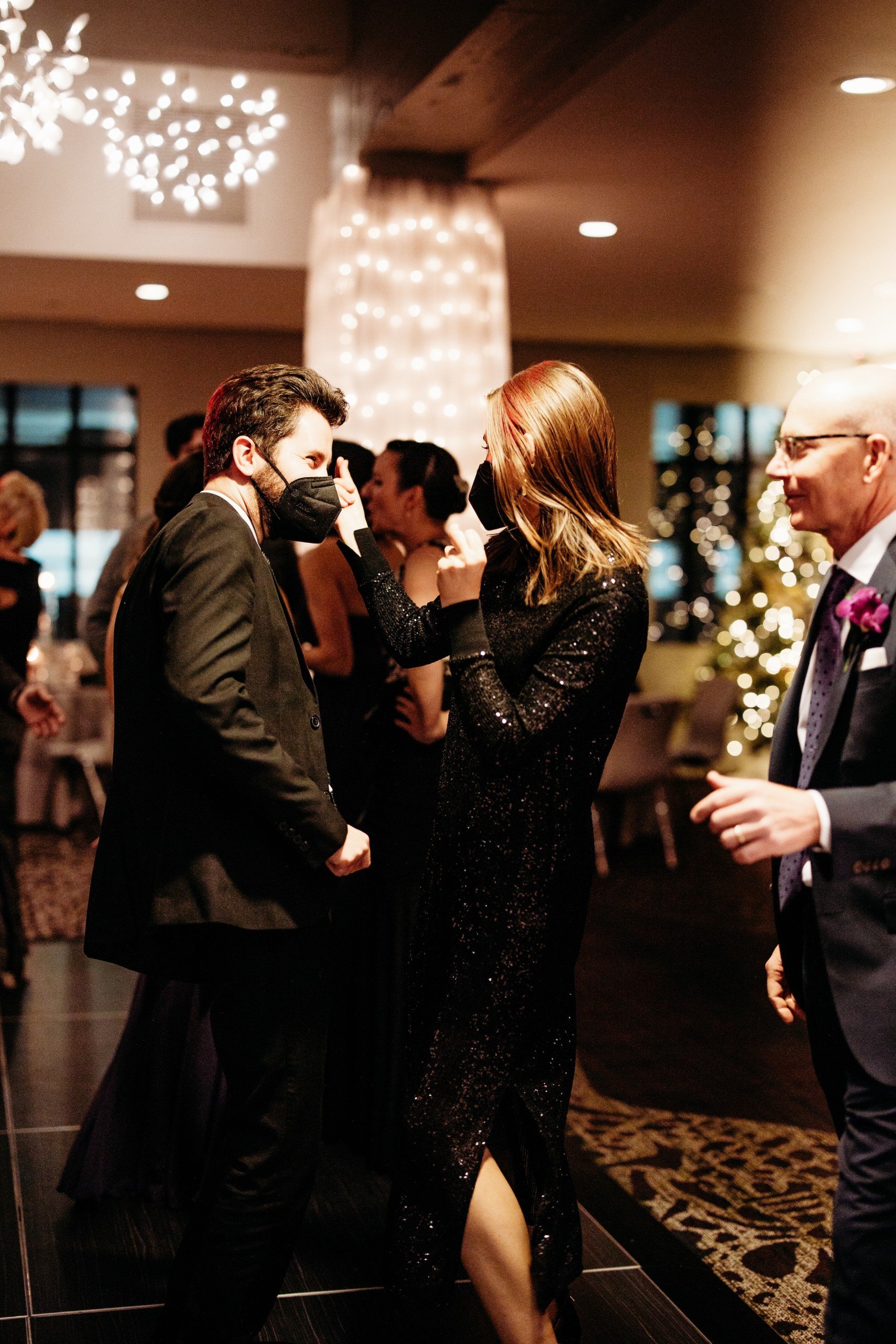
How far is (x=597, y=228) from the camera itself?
24.1 ft

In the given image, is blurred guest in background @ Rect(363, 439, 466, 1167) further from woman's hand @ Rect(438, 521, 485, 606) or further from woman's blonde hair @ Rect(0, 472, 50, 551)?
woman's blonde hair @ Rect(0, 472, 50, 551)

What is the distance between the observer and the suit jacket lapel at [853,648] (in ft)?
6.25

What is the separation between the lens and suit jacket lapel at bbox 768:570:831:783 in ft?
7.00

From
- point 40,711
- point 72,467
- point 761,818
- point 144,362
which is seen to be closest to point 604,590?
point 761,818

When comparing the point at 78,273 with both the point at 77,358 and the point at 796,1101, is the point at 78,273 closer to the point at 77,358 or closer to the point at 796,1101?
the point at 77,358

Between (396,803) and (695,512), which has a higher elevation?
(695,512)

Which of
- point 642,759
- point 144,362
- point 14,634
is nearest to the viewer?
point 14,634

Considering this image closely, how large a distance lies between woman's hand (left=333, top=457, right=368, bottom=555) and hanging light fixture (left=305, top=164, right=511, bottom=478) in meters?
3.93

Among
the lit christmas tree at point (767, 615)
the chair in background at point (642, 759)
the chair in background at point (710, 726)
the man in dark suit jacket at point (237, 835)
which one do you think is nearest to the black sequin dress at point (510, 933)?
the man in dark suit jacket at point (237, 835)

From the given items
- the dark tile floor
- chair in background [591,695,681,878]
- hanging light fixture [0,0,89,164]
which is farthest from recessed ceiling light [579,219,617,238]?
the dark tile floor

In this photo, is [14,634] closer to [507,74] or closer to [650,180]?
[507,74]

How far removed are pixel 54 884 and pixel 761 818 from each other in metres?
5.88

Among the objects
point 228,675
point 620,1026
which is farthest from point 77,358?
point 228,675

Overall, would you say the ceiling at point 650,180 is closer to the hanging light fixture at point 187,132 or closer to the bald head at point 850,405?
the hanging light fixture at point 187,132
